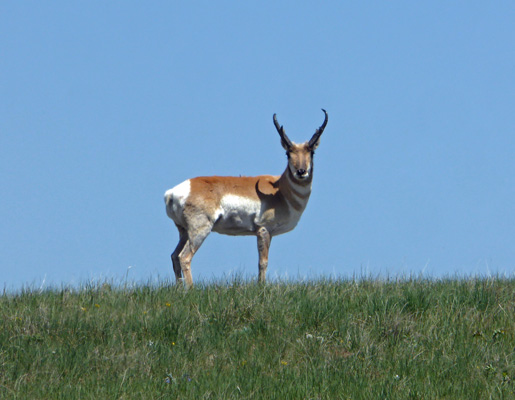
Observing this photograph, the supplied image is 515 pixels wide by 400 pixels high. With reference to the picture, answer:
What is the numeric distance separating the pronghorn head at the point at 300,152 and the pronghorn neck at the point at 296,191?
0.11 metres

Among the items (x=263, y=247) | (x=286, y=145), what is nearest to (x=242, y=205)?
(x=263, y=247)

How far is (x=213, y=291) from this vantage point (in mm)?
9539

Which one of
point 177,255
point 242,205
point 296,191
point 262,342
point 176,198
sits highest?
point 296,191

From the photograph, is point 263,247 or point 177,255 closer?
point 263,247

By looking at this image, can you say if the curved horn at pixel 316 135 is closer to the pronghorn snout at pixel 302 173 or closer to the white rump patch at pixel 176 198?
the pronghorn snout at pixel 302 173

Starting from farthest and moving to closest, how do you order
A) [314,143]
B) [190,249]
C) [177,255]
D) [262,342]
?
[314,143]
[177,255]
[190,249]
[262,342]

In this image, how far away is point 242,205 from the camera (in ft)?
41.8

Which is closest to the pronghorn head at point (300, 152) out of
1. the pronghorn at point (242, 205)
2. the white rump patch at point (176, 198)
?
the pronghorn at point (242, 205)

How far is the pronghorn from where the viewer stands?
490 inches

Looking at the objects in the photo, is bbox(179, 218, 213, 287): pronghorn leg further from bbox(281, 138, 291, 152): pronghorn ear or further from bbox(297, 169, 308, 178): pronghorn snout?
bbox(281, 138, 291, 152): pronghorn ear

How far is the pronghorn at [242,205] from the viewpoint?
12.4 m

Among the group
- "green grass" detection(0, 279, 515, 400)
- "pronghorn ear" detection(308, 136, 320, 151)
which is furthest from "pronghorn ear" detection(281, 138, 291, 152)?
"green grass" detection(0, 279, 515, 400)

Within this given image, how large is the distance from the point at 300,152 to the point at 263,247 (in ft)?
5.58

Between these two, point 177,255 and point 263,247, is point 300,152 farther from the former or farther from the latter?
point 177,255
